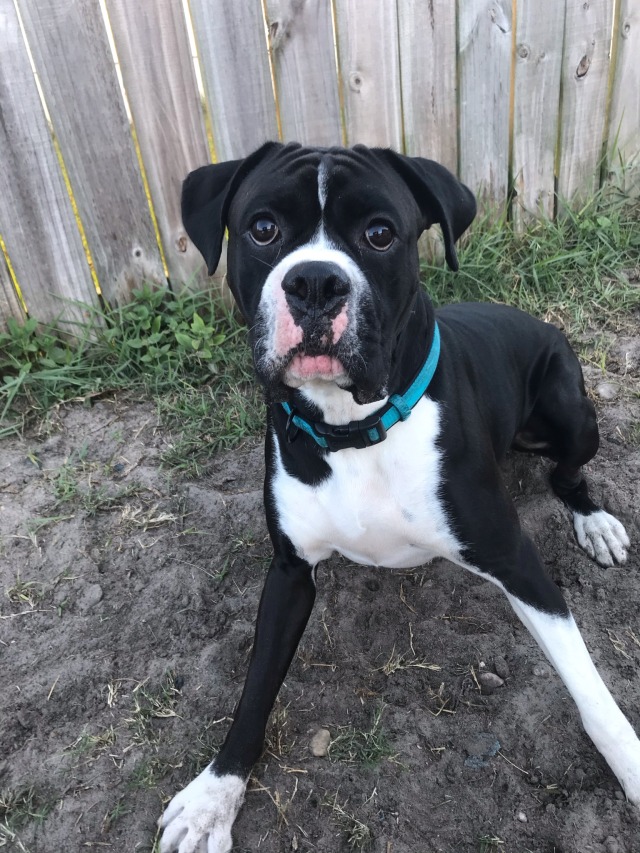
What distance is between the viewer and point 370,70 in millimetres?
3992

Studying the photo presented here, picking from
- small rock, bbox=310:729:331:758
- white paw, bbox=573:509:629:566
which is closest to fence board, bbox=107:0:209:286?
white paw, bbox=573:509:629:566

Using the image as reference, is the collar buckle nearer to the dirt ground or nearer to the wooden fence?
the dirt ground

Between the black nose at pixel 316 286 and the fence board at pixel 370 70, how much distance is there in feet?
7.73

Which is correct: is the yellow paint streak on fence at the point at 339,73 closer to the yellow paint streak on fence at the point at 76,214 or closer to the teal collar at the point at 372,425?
the yellow paint streak on fence at the point at 76,214

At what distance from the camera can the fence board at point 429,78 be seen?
3980 mm

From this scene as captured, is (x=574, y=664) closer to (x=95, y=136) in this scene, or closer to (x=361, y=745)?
(x=361, y=745)

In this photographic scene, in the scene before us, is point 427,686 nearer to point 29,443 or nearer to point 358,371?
point 358,371

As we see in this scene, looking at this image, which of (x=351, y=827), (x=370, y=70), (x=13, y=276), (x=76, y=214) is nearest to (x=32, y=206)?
(x=76, y=214)

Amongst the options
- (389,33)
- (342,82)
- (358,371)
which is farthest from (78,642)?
(389,33)

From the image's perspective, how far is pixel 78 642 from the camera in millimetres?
2918

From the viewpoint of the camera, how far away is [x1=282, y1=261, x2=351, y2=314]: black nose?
200cm

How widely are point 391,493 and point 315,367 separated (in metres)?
0.50

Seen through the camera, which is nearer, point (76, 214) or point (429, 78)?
point (76, 214)

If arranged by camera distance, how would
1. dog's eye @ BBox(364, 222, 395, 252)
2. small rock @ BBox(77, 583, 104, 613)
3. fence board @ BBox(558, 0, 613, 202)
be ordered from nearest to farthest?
dog's eye @ BBox(364, 222, 395, 252)
small rock @ BBox(77, 583, 104, 613)
fence board @ BBox(558, 0, 613, 202)
